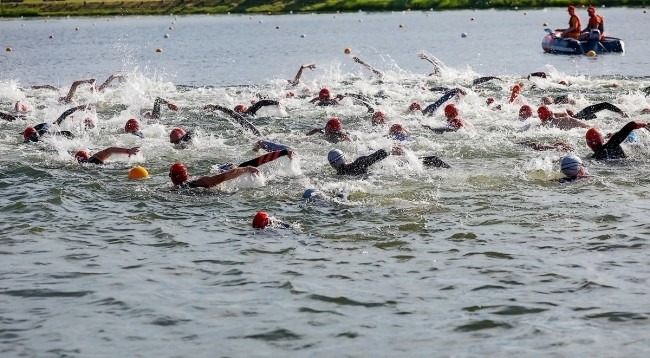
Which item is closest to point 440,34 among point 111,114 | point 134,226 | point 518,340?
point 111,114

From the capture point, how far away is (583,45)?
3816 centimetres

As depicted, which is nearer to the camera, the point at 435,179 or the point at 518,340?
the point at 518,340

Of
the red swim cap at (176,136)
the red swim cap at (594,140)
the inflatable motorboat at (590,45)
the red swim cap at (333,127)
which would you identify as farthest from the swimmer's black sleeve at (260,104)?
the inflatable motorboat at (590,45)

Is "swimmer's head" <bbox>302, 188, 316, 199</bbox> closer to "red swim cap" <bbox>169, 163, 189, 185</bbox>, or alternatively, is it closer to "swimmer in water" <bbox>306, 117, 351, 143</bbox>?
"red swim cap" <bbox>169, 163, 189, 185</bbox>

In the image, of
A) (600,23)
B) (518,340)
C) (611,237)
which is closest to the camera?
(518,340)

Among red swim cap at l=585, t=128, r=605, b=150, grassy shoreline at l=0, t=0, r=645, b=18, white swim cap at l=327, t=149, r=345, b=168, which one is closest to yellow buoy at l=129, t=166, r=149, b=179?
white swim cap at l=327, t=149, r=345, b=168

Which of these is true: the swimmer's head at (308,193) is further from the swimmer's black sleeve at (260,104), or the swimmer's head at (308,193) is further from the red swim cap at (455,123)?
the red swim cap at (455,123)

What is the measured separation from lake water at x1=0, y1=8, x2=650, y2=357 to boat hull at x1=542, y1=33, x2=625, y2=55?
1368 cm

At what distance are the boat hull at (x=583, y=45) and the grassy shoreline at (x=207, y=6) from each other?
114 ft

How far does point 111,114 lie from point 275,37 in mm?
32343

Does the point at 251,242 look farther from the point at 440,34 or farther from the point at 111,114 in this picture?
the point at 440,34

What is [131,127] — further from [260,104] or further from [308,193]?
[308,193]

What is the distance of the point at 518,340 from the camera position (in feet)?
27.1

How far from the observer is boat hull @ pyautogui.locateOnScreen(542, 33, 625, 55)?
37.8 m
